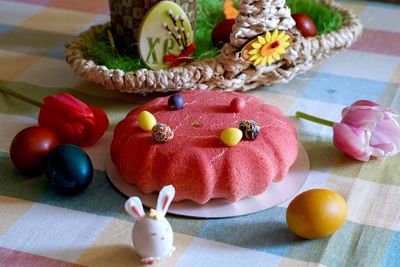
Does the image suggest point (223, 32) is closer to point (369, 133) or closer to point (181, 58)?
point (181, 58)

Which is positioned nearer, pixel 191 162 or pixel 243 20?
pixel 191 162

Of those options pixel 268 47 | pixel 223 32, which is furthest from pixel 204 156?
pixel 223 32

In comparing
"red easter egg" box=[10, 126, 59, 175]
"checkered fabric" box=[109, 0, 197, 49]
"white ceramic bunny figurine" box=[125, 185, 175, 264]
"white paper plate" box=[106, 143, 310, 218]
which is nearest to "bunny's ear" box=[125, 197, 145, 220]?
"white ceramic bunny figurine" box=[125, 185, 175, 264]

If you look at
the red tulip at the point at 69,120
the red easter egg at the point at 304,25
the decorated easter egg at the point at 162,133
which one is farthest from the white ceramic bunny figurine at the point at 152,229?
the red easter egg at the point at 304,25

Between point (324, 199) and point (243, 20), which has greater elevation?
point (243, 20)

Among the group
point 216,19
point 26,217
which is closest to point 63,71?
point 216,19

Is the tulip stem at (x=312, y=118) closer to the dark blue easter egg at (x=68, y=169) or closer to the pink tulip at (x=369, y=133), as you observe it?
the pink tulip at (x=369, y=133)

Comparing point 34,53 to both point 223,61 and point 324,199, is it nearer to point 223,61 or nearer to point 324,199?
point 223,61
